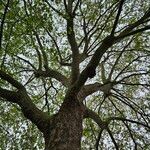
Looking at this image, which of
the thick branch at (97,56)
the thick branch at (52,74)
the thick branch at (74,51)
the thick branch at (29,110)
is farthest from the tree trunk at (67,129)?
the thick branch at (52,74)

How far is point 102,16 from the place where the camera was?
10680mm

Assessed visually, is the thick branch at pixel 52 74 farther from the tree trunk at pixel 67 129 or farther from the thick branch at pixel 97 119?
the tree trunk at pixel 67 129

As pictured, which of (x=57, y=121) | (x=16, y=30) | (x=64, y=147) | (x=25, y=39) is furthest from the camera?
(x=25, y=39)

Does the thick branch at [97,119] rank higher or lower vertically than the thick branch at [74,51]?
lower

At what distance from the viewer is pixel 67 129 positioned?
6.88 metres

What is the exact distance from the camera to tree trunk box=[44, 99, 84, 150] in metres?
6.51

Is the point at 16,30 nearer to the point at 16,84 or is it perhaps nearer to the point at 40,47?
the point at 16,84

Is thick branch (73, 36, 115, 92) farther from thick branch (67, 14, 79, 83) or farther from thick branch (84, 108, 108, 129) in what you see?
thick branch (84, 108, 108, 129)

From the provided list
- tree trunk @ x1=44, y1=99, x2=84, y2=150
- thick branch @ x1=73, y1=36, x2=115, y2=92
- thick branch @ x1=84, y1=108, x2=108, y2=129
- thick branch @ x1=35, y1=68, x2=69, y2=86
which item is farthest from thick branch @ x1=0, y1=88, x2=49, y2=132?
thick branch @ x1=35, y1=68, x2=69, y2=86

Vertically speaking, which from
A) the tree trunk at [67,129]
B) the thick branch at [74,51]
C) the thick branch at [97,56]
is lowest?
the tree trunk at [67,129]

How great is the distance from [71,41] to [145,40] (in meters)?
3.33

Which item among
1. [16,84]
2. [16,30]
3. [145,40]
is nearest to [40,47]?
[16,30]

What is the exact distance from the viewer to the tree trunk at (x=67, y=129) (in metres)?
6.51

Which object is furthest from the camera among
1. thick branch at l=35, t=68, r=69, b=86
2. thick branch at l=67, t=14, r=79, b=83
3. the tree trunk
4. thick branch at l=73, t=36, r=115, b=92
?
thick branch at l=35, t=68, r=69, b=86
